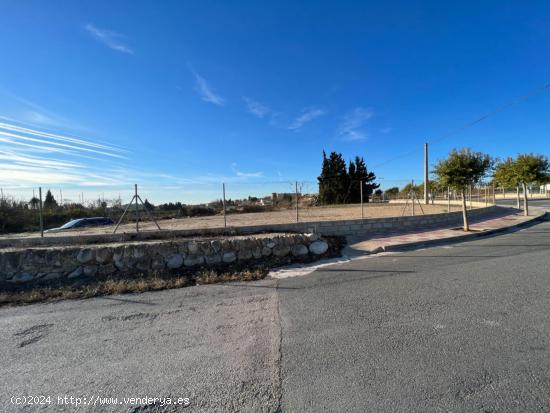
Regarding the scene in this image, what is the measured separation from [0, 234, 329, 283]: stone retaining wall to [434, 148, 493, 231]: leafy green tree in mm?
8606

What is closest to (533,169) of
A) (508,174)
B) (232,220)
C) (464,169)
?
(508,174)

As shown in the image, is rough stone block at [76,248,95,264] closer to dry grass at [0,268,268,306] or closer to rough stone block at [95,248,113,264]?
rough stone block at [95,248,113,264]

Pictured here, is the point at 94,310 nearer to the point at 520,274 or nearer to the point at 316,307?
the point at 316,307

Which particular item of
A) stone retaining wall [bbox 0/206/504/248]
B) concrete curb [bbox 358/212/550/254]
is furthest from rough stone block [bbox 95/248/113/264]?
concrete curb [bbox 358/212/550/254]

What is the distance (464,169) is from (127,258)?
531 inches

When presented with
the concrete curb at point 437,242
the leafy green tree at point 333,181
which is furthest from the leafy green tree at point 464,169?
the leafy green tree at point 333,181

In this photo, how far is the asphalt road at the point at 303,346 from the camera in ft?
6.86

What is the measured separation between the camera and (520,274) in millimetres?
5098

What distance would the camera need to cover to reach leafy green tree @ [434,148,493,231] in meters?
11.2

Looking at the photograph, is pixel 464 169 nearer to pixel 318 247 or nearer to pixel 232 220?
pixel 318 247

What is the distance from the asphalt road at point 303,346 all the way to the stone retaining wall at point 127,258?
5.68 ft

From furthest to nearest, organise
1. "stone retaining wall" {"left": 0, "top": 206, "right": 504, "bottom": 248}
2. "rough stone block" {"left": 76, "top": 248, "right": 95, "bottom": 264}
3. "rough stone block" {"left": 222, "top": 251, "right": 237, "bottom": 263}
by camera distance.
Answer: "stone retaining wall" {"left": 0, "top": 206, "right": 504, "bottom": 248}
"rough stone block" {"left": 222, "top": 251, "right": 237, "bottom": 263}
"rough stone block" {"left": 76, "top": 248, "right": 95, "bottom": 264}

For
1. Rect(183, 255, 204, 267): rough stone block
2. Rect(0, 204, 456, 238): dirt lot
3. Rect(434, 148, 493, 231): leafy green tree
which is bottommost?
Rect(183, 255, 204, 267): rough stone block

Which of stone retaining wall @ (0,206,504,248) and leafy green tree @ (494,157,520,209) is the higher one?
leafy green tree @ (494,157,520,209)
